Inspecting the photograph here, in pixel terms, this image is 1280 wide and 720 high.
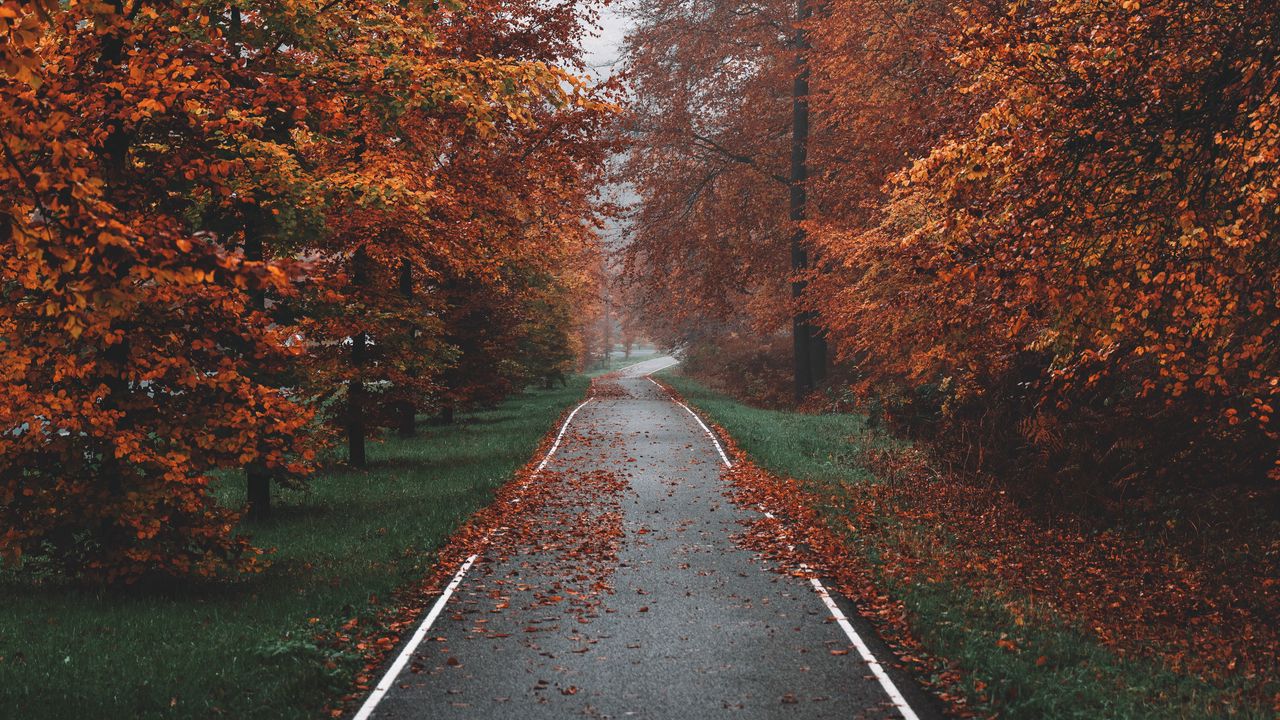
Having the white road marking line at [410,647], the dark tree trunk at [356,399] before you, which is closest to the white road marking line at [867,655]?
the white road marking line at [410,647]

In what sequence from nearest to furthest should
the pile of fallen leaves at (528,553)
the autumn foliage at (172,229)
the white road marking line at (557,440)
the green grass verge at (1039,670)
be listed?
1. the autumn foliage at (172,229)
2. the green grass verge at (1039,670)
3. the pile of fallen leaves at (528,553)
4. the white road marking line at (557,440)

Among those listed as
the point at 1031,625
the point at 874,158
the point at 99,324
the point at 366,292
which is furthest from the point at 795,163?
the point at 99,324

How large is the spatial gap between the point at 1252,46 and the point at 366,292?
12841 mm

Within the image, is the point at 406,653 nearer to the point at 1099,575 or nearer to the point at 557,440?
the point at 1099,575

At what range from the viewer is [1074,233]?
8188 millimetres

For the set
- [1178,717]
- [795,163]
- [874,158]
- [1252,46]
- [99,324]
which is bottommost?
[1178,717]

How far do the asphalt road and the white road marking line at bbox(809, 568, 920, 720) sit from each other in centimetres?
4

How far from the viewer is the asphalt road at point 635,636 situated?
6363 millimetres

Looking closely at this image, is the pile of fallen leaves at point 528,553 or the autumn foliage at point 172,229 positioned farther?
the pile of fallen leaves at point 528,553

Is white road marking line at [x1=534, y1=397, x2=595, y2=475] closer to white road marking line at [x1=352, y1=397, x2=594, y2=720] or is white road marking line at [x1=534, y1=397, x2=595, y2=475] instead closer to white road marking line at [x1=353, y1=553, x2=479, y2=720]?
white road marking line at [x1=352, y1=397, x2=594, y2=720]

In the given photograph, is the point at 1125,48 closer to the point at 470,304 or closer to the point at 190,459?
the point at 190,459

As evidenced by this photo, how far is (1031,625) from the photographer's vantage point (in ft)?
25.7

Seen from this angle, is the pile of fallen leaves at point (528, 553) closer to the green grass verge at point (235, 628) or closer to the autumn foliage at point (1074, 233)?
the green grass verge at point (235, 628)

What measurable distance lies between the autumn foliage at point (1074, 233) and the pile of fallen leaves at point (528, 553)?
498cm
